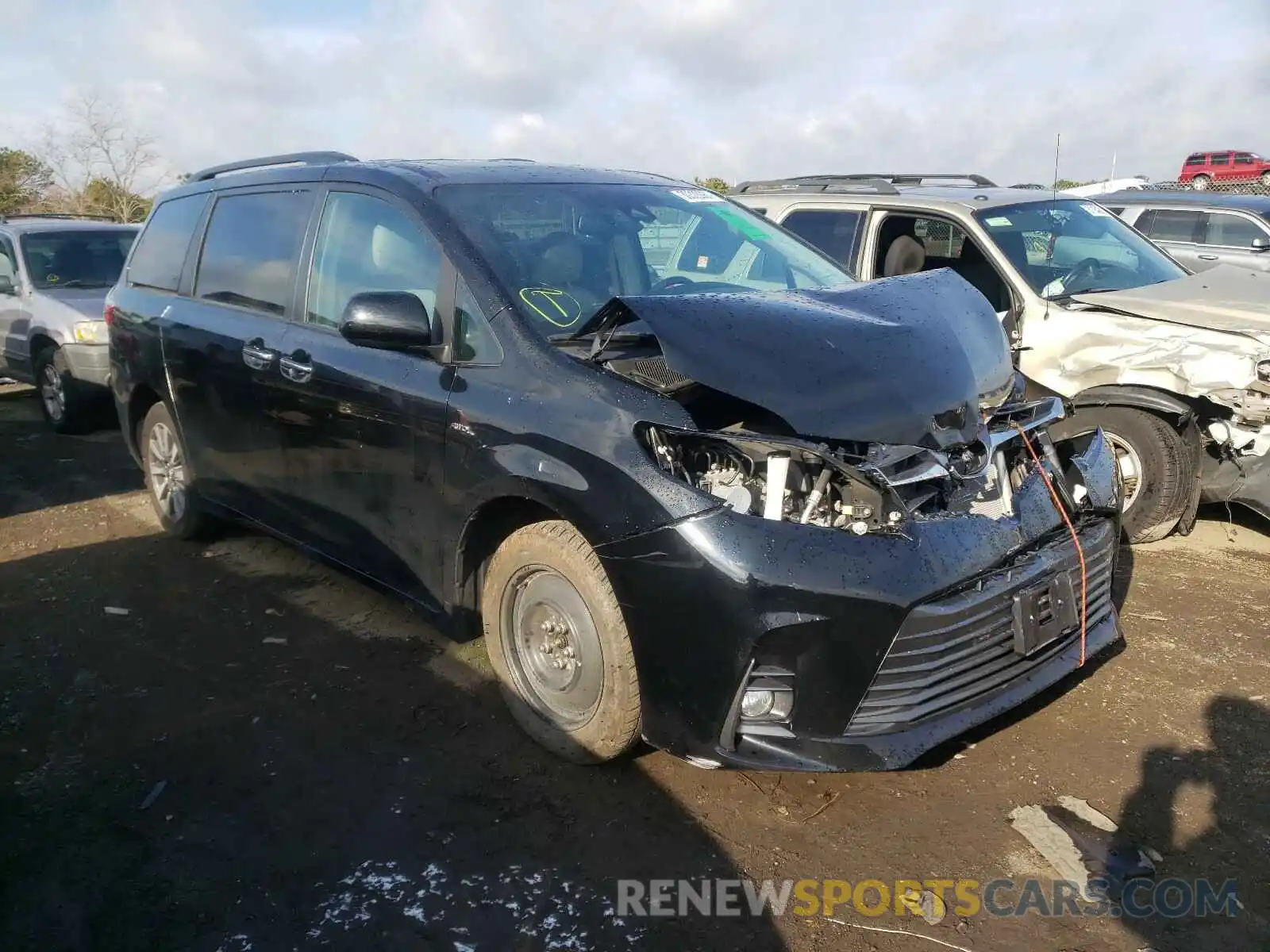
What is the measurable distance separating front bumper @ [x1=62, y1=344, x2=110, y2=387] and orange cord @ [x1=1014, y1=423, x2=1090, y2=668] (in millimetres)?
7204

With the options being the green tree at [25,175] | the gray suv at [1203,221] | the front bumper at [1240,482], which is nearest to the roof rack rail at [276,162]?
the front bumper at [1240,482]

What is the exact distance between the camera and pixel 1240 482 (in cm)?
496

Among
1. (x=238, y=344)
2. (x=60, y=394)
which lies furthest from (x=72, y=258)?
(x=238, y=344)

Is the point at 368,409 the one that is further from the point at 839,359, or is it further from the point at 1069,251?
the point at 1069,251

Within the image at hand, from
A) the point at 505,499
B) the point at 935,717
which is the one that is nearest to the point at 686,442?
the point at 505,499

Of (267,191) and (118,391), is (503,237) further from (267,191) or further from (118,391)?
(118,391)

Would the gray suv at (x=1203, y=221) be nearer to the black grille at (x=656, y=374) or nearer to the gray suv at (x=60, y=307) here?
the black grille at (x=656, y=374)

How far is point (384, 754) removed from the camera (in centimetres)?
331

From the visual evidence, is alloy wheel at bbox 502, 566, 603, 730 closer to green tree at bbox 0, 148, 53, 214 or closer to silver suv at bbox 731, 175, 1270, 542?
silver suv at bbox 731, 175, 1270, 542

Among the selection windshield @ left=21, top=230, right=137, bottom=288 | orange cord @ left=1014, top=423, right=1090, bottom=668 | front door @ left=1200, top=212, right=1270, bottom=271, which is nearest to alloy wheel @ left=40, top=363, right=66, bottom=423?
windshield @ left=21, top=230, right=137, bottom=288

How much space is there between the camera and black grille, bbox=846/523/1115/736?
260 centimetres

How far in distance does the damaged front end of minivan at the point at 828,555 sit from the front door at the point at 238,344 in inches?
74.2

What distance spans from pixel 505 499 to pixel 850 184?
4.52 meters

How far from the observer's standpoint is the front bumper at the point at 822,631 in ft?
8.32
